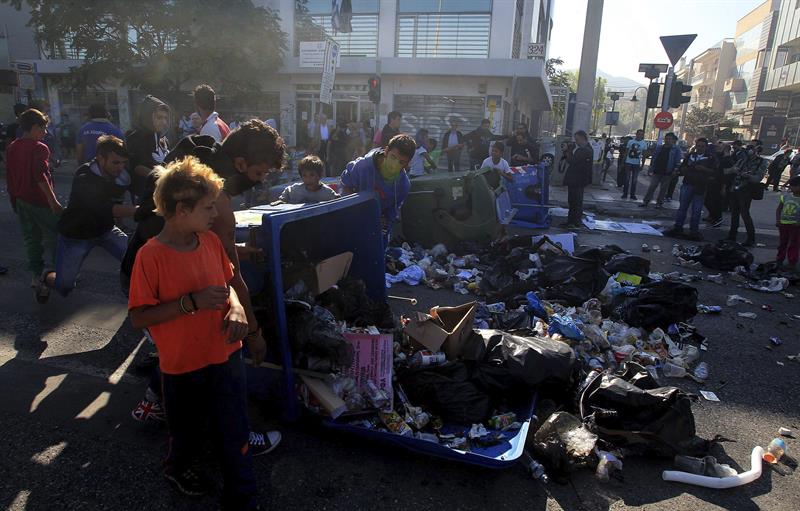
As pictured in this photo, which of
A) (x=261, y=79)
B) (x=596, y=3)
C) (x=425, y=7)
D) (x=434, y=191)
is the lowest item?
(x=434, y=191)

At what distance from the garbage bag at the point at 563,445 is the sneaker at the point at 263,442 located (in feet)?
4.75

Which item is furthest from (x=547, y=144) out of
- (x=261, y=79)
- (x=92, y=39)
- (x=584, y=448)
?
(x=584, y=448)

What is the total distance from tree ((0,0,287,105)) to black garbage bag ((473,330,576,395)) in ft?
61.0

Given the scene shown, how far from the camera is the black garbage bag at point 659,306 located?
4.62 metres

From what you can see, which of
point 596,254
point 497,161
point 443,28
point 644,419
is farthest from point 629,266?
point 443,28

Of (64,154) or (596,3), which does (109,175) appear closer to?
(596,3)

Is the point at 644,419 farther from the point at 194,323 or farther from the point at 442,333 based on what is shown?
the point at 194,323

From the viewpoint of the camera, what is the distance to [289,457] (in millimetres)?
2801

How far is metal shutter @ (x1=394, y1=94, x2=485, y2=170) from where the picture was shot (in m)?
20.0

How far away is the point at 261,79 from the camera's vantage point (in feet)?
68.7

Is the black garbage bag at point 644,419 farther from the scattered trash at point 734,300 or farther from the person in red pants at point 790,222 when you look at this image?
the person in red pants at point 790,222

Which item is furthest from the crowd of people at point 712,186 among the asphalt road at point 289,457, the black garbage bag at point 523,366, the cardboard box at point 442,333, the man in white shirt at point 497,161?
the cardboard box at point 442,333

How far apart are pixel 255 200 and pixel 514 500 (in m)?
7.85

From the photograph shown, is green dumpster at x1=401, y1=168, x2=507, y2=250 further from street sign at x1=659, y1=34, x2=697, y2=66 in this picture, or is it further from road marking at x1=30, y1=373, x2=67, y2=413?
street sign at x1=659, y1=34, x2=697, y2=66
